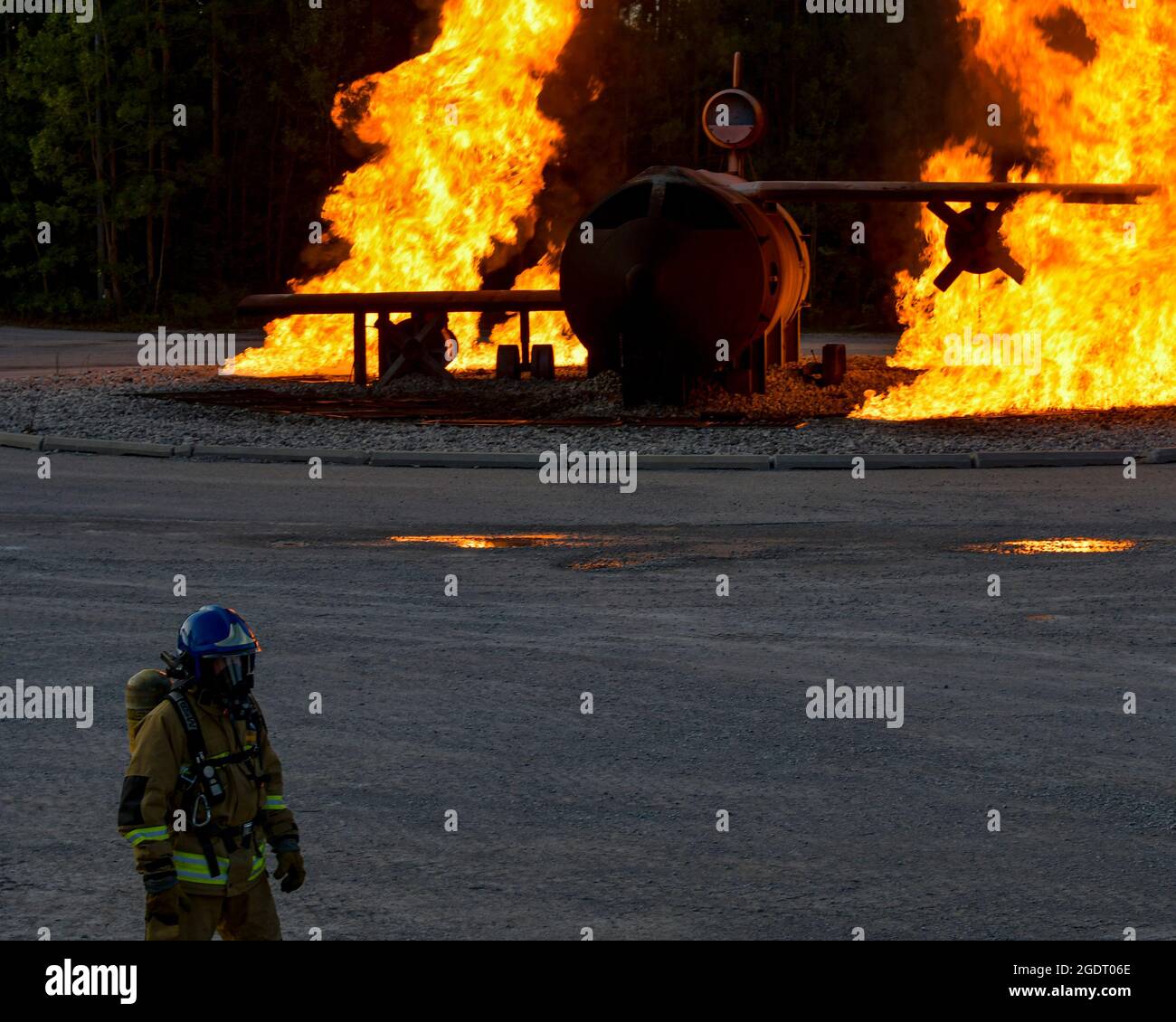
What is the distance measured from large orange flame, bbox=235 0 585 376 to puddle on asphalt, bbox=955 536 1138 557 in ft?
64.0

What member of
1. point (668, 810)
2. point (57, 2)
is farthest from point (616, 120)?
point (668, 810)

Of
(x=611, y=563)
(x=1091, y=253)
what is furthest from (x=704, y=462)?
(x=1091, y=253)

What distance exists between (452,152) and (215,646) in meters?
27.7

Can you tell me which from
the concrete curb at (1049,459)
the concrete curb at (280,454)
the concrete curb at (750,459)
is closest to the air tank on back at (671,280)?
the concrete curb at (750,459)

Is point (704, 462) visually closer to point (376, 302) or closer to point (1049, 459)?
point (1049, 459)

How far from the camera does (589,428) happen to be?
72.3 feet

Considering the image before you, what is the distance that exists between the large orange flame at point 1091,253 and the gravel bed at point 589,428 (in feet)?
3.96

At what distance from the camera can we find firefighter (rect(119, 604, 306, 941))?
4688mm

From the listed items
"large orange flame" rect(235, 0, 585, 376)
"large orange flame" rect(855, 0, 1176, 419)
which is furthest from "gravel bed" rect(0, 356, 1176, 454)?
"large orange flame" rect(235, 0, 585, 376)

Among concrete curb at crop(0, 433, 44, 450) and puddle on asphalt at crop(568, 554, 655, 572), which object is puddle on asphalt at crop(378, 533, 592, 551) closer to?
puddle on asphalt at crop(568, 554, 655, 572)

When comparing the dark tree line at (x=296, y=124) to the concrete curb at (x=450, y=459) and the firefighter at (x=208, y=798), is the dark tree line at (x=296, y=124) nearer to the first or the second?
the concrete curb at (x=450, y=459)

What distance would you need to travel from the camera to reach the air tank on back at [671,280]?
23359mm
